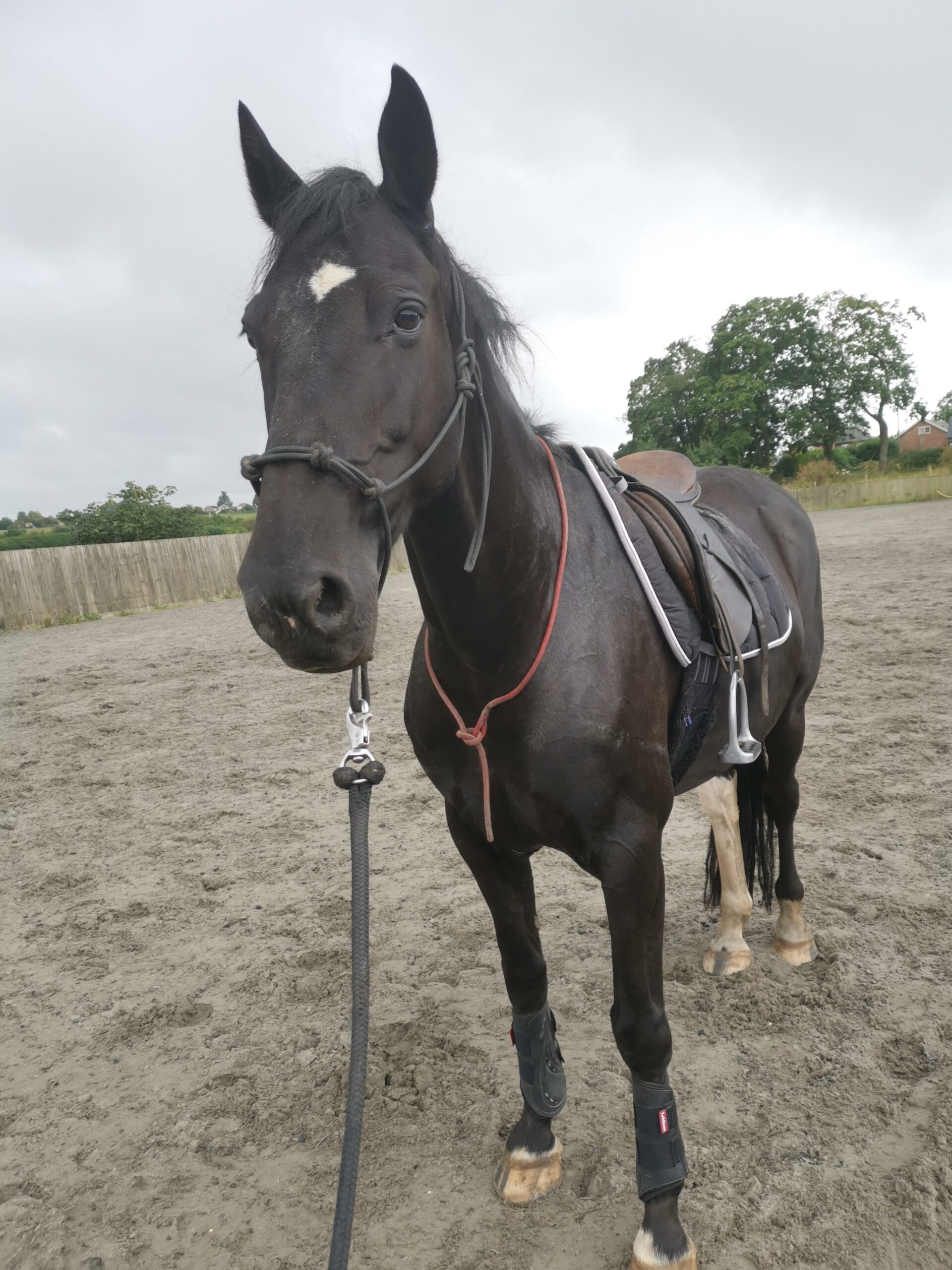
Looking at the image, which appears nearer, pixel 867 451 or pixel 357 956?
pixel 357 956

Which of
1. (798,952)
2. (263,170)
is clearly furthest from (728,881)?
(263,170)

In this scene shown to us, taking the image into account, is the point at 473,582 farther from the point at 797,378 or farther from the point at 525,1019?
the point at 797,378

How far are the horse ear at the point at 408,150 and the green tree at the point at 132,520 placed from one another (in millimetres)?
25033

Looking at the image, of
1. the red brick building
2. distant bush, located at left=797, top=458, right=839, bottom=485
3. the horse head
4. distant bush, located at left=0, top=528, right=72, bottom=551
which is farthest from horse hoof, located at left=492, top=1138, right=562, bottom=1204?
the red brick building

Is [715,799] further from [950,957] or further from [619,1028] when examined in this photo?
[619,1028]

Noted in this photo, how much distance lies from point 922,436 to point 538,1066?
8666 centimetres

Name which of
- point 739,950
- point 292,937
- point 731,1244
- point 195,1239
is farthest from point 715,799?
point 195,1239

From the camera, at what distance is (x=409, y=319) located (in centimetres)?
148

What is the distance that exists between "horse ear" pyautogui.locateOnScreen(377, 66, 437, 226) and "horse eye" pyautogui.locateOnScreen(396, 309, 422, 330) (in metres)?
0.27

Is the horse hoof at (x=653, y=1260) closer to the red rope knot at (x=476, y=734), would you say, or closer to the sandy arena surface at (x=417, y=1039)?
the sandy arena surface at (x=417, y=1039)

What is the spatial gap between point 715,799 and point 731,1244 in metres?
1.61

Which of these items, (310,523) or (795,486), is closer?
(310,523)

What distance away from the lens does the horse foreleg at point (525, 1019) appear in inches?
83.8

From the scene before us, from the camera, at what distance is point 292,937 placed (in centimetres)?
A: 362
